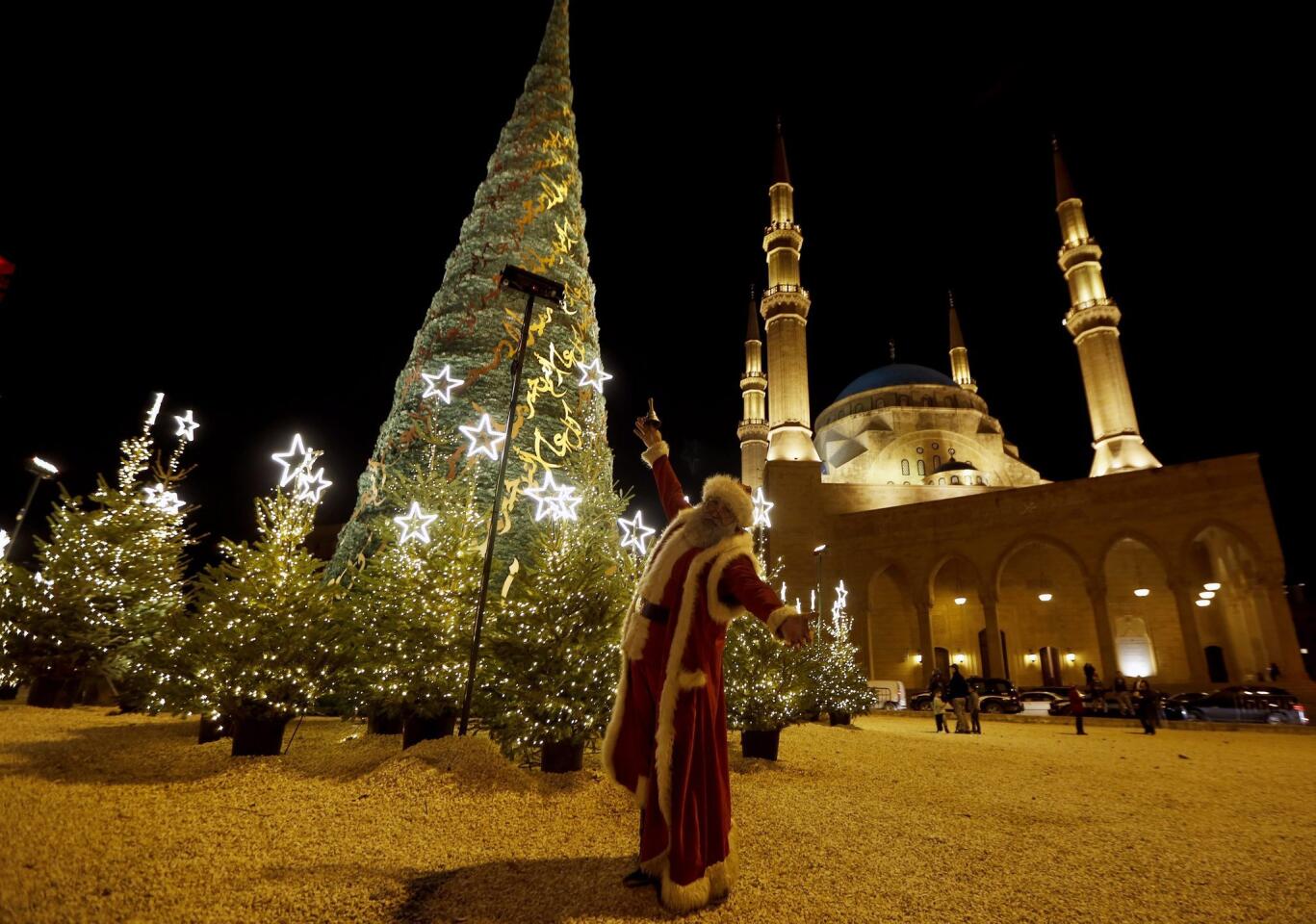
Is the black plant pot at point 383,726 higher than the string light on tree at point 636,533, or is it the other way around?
the string light on tree at point 636,533

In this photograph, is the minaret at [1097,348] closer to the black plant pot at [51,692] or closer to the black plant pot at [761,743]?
the black plant pot at [761,743]

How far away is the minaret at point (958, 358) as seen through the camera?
4953cm

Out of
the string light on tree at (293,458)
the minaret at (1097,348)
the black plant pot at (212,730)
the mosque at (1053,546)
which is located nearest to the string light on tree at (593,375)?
the string light on tree at (293,458)

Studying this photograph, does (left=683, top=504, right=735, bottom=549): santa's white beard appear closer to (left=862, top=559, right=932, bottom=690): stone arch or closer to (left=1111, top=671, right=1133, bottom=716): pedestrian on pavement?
(left=1111, top=671, right=1133, bottom=716): pedestrian on pavement

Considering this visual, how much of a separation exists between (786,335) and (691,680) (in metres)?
32.2

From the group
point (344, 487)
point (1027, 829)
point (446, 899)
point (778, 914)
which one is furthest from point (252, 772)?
point (344, 487)

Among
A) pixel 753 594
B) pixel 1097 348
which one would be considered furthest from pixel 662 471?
pixel 1097 348

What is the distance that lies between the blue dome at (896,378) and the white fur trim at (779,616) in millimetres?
44512

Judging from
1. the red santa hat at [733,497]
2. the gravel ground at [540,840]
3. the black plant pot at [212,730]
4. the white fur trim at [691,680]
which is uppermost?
the red santa hat at [733,497]

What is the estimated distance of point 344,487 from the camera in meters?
36.2

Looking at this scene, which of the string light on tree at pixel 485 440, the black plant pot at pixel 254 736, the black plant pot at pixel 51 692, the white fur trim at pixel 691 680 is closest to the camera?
the white fur trim at pixel 691 680

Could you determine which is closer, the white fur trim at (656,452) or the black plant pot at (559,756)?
the white fur trim at (656,452)

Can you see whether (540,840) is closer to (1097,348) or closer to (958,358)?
(1097,348)

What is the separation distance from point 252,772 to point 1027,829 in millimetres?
6285
